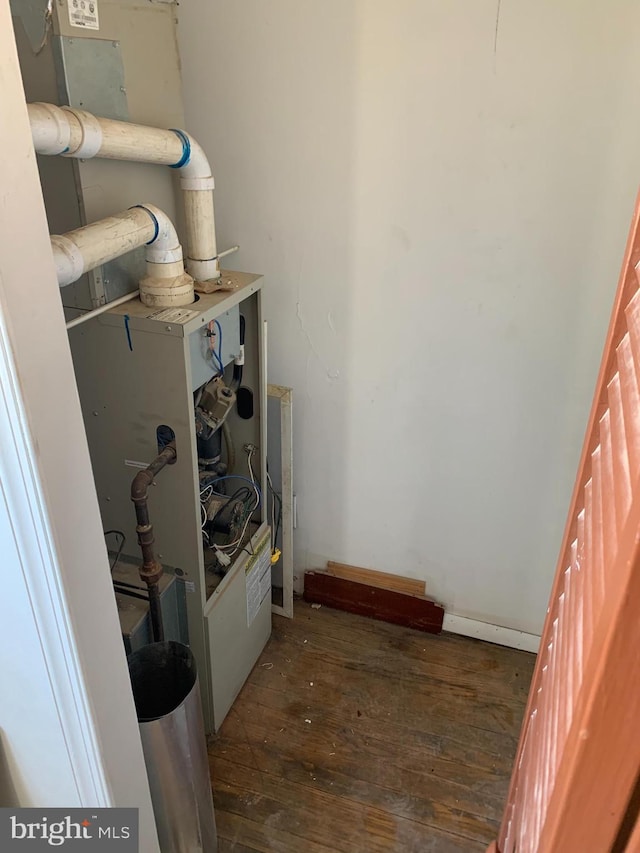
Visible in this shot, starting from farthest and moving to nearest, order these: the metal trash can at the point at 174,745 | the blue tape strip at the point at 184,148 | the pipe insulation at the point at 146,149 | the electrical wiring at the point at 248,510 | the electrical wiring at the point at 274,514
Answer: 1. the electrical wiring at the point at 274,514
2. the electrical wiring at the point at 248,510
3. the blue tape strip at the point at 184,148
4. the metal trash can at the point at 174,745
5. the pipe insulation at the point at 146,149

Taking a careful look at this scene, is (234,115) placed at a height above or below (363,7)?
below

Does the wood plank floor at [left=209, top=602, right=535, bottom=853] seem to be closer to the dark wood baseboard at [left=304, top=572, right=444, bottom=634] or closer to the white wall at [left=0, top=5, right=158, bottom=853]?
the dark wood baseboard at [left=304, top=572, right=444, bottom=634]

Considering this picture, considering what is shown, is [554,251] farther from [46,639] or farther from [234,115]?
[46,639]

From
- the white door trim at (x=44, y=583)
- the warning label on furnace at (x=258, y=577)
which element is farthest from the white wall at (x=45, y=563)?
the warning label on furnace at (x=258, y=577)

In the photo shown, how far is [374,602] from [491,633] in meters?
0.38

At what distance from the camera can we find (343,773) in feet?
5.39

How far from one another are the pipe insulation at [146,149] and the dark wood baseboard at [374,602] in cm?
111

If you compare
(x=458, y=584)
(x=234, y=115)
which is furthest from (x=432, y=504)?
(x=234, y=115)

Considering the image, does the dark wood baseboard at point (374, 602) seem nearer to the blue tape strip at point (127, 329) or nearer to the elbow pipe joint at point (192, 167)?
the blue tape strip at point (127, 329)

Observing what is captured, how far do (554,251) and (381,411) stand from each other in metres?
0.63

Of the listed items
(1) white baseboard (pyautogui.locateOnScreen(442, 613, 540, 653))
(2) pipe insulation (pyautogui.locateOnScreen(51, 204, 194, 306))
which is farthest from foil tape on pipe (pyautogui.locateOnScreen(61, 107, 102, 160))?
(1) white baseboard (pyautogui.locateOnScreen(442, 613, 540, 653))

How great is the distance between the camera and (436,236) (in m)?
1.59

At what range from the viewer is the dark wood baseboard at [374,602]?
2.05 meters

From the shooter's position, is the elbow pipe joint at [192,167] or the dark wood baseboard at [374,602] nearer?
the elbow pipe joint at [192,167]
